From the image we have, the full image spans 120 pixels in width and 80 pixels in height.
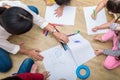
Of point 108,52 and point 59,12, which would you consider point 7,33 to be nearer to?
point 59,12

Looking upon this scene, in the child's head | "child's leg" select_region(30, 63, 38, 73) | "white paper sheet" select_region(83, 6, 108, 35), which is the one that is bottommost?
"child's leg" select_region(30, 63, 38, 73)

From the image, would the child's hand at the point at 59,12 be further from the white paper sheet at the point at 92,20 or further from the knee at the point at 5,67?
the knee at the point at 5,67

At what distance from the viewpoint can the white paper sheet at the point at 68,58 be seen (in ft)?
4.61

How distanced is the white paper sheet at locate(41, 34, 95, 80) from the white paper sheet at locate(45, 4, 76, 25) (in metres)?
0.15

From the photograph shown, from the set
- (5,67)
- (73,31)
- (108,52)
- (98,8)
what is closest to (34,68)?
(5,67)

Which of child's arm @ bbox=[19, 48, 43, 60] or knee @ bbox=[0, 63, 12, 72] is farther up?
child's arm @ bbox=[19, 48, 43, 60]

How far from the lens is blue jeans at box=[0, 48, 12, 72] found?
4.58ft

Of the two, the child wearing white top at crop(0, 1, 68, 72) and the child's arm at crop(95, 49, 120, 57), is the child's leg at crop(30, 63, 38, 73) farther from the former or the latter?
the child's arm at crop(95, 49, 120, 57)

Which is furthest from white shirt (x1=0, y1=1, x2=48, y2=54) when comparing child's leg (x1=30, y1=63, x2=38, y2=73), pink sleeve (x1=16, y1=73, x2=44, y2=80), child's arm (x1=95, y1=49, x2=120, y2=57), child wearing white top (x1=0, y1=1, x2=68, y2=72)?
child's arm (x1=95, y1=49, x2=120, y2=57)

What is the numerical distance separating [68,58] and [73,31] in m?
0.20

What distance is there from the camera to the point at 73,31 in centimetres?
153

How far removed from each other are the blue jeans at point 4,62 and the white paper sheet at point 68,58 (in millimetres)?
213

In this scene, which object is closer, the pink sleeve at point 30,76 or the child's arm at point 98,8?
the pink sleeve at point 30,76

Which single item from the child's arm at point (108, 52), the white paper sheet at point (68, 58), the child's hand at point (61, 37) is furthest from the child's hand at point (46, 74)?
the child's arm at point (108, 52)
